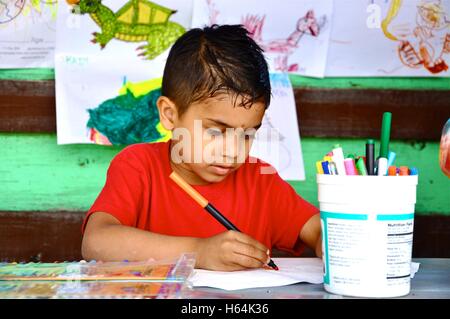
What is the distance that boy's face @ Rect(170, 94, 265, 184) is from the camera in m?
1.41

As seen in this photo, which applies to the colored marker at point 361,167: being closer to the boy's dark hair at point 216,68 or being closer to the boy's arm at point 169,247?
the boy's arm at point 169,247

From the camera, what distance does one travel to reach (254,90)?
145 centimetres

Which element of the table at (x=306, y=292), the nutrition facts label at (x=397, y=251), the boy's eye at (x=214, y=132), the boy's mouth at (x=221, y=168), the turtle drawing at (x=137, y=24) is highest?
the turtle drawing at (x=137, y=24)

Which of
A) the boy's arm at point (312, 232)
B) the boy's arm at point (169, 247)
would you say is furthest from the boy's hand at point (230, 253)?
the boy's arm at point (312, 232)

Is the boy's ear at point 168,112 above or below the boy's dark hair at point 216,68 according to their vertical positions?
below

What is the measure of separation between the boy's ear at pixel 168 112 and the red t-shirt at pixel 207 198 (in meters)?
0.10

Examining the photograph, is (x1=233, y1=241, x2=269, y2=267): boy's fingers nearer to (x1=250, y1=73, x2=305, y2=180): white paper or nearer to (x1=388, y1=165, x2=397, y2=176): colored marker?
(x1=388, y1=165, x2=397, y2=176): colored marker

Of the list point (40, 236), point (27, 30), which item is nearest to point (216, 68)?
point (27, 30)

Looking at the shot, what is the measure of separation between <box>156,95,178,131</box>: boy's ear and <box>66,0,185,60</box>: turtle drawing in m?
0.61

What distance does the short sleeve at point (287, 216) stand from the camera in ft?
5.38

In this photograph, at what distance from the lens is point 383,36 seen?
2.21 meters

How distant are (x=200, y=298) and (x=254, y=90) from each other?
64cm
